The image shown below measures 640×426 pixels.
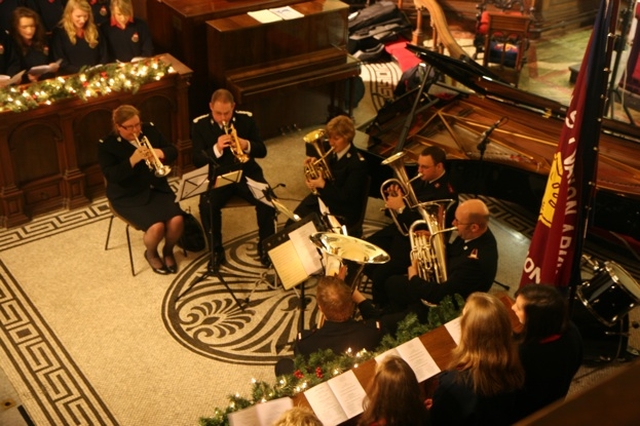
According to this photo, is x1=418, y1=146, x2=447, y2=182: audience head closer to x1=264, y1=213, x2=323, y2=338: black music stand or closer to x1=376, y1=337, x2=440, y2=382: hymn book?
x1=264, y1=213, x2=323, y2=338: black music stand

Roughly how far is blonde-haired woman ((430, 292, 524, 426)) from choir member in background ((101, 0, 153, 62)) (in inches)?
197

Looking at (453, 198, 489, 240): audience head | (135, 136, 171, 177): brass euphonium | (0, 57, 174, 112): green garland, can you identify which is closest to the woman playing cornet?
(135, 136, 171, 177): brass euphonium

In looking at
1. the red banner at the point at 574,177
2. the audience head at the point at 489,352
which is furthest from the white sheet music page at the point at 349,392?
the red banner at the point at 574,177

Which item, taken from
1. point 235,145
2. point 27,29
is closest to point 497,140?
point 235,145

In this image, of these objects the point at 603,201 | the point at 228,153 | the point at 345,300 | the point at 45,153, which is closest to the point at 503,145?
the point at 603,201

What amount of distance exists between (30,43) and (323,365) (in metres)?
4.44

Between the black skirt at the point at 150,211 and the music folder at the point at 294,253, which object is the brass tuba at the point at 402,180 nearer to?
the music folder at the point at 294,253

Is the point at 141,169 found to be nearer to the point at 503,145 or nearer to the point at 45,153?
the point at 45,153

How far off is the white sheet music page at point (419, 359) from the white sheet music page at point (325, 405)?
1.60ft

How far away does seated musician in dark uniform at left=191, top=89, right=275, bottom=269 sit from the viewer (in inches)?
222

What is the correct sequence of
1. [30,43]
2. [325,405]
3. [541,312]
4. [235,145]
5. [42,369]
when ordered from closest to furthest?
[541,312]
[325,405]
[42,369]
[235,145]
[30,43]

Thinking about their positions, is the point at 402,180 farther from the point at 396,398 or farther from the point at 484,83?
the point at 396,398

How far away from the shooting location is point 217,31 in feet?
22.8

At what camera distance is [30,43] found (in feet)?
21.6
